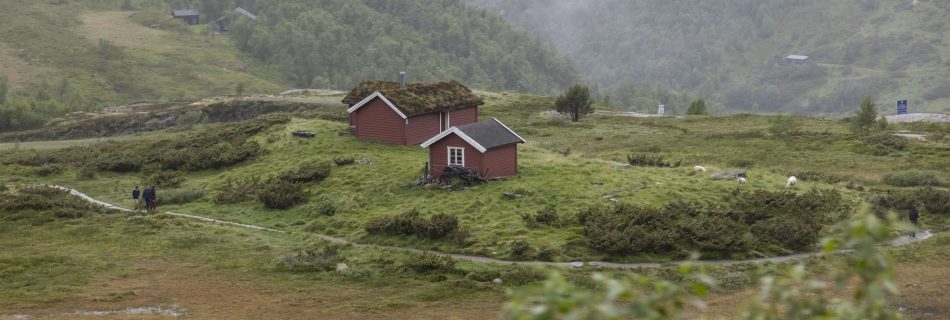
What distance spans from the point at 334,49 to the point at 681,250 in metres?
153

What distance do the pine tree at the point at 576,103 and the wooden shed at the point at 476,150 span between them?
3537 cm

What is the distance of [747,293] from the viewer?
3259cm

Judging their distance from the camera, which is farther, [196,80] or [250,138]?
[196,80]

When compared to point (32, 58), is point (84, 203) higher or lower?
lower

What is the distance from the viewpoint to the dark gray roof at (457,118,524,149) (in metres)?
47.8

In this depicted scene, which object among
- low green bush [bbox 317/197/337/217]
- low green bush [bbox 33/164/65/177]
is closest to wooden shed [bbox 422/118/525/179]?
low green bush [bbox 317/197/337/217]

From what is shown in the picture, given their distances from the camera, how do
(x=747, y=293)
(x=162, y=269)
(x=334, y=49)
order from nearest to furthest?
1. (x=747, y=293)
2. (x=162, y=269)
3. (x=334, y=49)

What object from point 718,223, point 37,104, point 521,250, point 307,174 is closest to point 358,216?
point 307,174

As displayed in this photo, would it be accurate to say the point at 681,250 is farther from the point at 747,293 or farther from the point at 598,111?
the point at 598,111

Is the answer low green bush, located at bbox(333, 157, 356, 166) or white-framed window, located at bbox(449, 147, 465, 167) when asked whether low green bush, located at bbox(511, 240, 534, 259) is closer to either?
white-framed window, located at bbox(449, 147, 465, 167)

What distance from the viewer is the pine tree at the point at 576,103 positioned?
276ft

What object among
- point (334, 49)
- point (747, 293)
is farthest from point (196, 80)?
point (747, 293)

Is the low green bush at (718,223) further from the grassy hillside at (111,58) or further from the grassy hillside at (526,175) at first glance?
the grassy hillside at (111,58)

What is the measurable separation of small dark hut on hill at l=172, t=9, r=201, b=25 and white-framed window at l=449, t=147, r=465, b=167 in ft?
517
